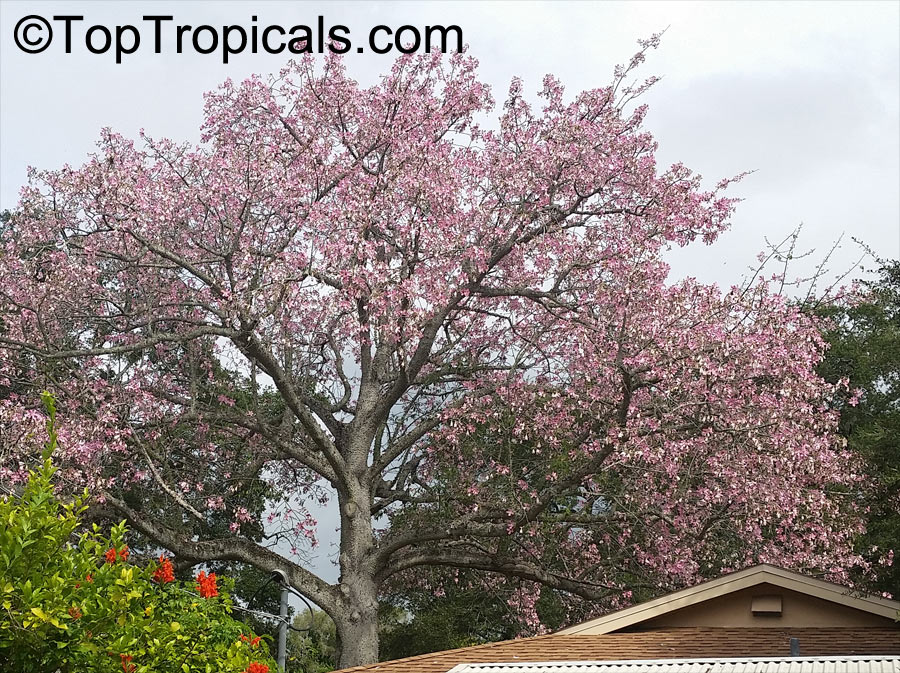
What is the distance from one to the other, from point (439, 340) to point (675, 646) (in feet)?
32.9

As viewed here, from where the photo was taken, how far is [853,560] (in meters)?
16.5

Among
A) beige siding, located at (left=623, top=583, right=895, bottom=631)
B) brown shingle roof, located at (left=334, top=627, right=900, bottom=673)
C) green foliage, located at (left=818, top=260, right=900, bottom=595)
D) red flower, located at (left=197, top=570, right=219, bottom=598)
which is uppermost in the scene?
green foliage, located at (left=818, top=260, right=900, bottom=595)

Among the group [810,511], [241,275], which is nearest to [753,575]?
[810,511]

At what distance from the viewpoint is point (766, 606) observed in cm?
1202

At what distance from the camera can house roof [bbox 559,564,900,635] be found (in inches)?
452

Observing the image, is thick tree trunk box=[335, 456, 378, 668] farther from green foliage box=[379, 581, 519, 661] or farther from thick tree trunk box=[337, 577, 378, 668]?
green foliage box=[379, 581, 519, 661]

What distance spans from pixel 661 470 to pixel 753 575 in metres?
4.88

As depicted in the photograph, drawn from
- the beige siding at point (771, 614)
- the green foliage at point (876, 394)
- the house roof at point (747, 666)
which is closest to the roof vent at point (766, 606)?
the beige siding at point (771, 614)

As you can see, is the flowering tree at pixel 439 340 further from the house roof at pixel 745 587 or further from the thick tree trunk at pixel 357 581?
the house roof at pixel 745 587

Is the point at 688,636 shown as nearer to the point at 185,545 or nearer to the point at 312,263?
the point at 312,263

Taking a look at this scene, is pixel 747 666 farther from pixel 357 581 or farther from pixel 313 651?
pixel 313 651

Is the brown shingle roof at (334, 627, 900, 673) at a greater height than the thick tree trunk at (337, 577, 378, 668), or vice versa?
the thick tree trunk at (337, 577, 378, 668)

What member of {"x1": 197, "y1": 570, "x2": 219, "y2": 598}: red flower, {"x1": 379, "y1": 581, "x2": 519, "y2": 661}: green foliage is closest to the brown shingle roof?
{"x1": 197, "y1": 570, "x2": 219, "y2": 598}: red flower

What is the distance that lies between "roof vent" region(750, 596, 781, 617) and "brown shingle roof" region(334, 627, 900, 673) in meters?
0.20
